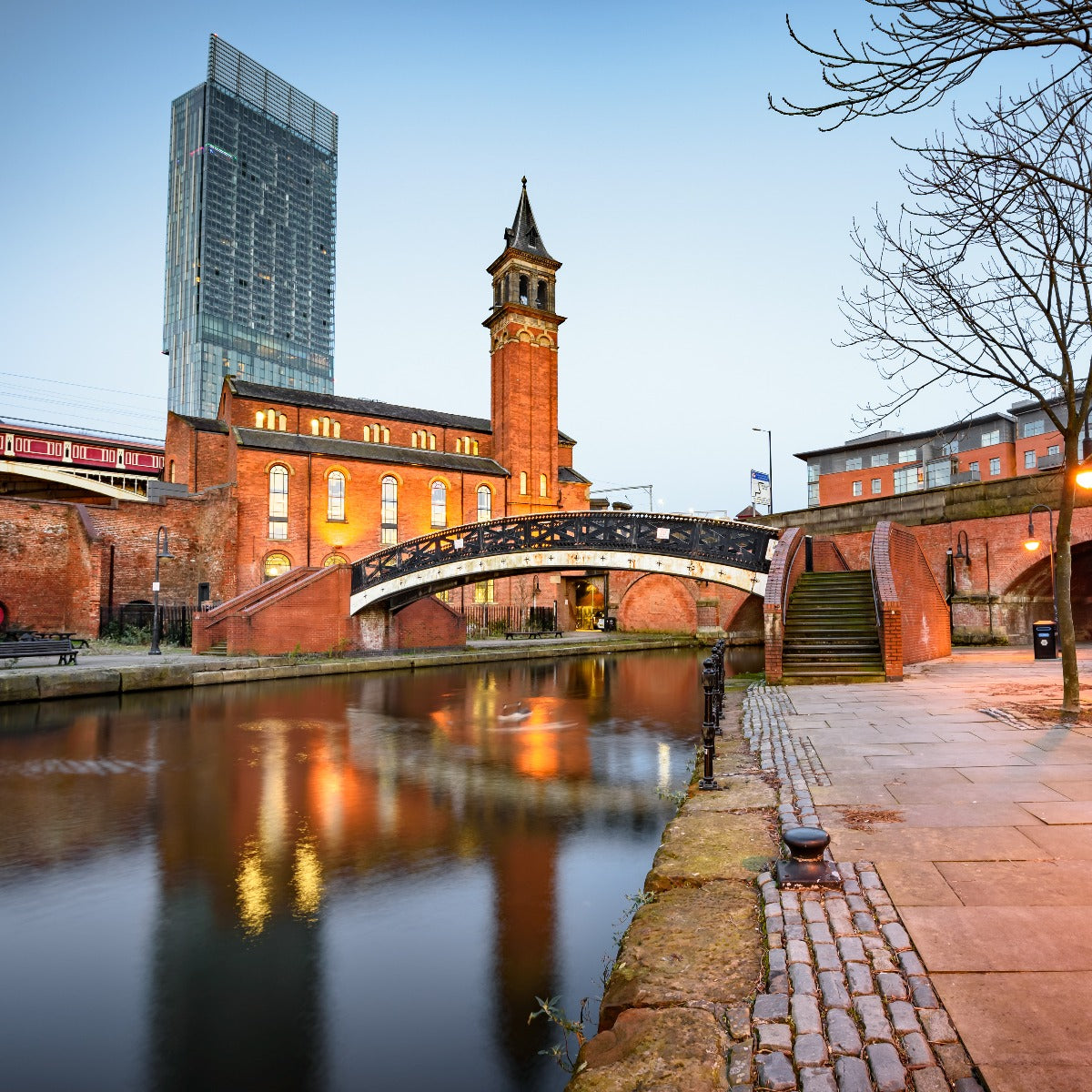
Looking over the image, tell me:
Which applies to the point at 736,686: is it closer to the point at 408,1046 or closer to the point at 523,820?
the point at 523,820

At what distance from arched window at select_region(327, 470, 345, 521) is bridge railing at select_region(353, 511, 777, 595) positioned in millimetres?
12840

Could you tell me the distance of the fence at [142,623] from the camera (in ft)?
84.5

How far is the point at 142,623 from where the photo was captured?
93.2ft

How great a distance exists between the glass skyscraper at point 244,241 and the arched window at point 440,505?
9707 centimetres

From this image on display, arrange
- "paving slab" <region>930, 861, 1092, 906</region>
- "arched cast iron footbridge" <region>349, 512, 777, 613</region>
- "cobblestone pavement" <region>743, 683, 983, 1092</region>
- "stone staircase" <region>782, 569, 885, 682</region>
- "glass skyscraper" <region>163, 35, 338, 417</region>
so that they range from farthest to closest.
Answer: "glass skyscraper" <region>163, 35, 338, 417</region> < "arched cast iron footbridge" <region>349, 512, 777, 613</region> < "stone staircase" <region>782, 569, 885, 682</region> < "paving slab" <region>930, 861, 1092, 906</region> < "cobblestone pavement" <region>743, 683, 983, 1092</region>

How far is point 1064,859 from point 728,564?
1360 centimetres

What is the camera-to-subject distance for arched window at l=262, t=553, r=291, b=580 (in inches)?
1326

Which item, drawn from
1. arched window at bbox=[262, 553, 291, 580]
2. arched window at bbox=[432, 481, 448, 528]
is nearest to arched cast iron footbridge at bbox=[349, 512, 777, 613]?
arched window at bbox=[262, 553, 291, 580]

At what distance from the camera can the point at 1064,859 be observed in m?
3.85

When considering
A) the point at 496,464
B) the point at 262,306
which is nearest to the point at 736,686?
the point at 496,464

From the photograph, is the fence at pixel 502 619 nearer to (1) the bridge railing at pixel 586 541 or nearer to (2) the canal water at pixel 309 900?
(1) the bridge railing at pixel 586 541

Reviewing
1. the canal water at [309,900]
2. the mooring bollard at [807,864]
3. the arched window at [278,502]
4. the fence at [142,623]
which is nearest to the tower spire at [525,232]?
the arched window at [278,502]

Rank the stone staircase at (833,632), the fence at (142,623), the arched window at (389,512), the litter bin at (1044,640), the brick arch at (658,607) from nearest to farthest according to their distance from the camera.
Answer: the stone staircase at (833,632) → the litter bin at (1044,640) → the fence at (142,623) → the brick arch at (658,607) → the arched window at (389,512)

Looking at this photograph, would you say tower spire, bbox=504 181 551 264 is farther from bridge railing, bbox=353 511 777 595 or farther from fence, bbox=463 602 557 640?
bridge railing, bbox=353 511 777 595
